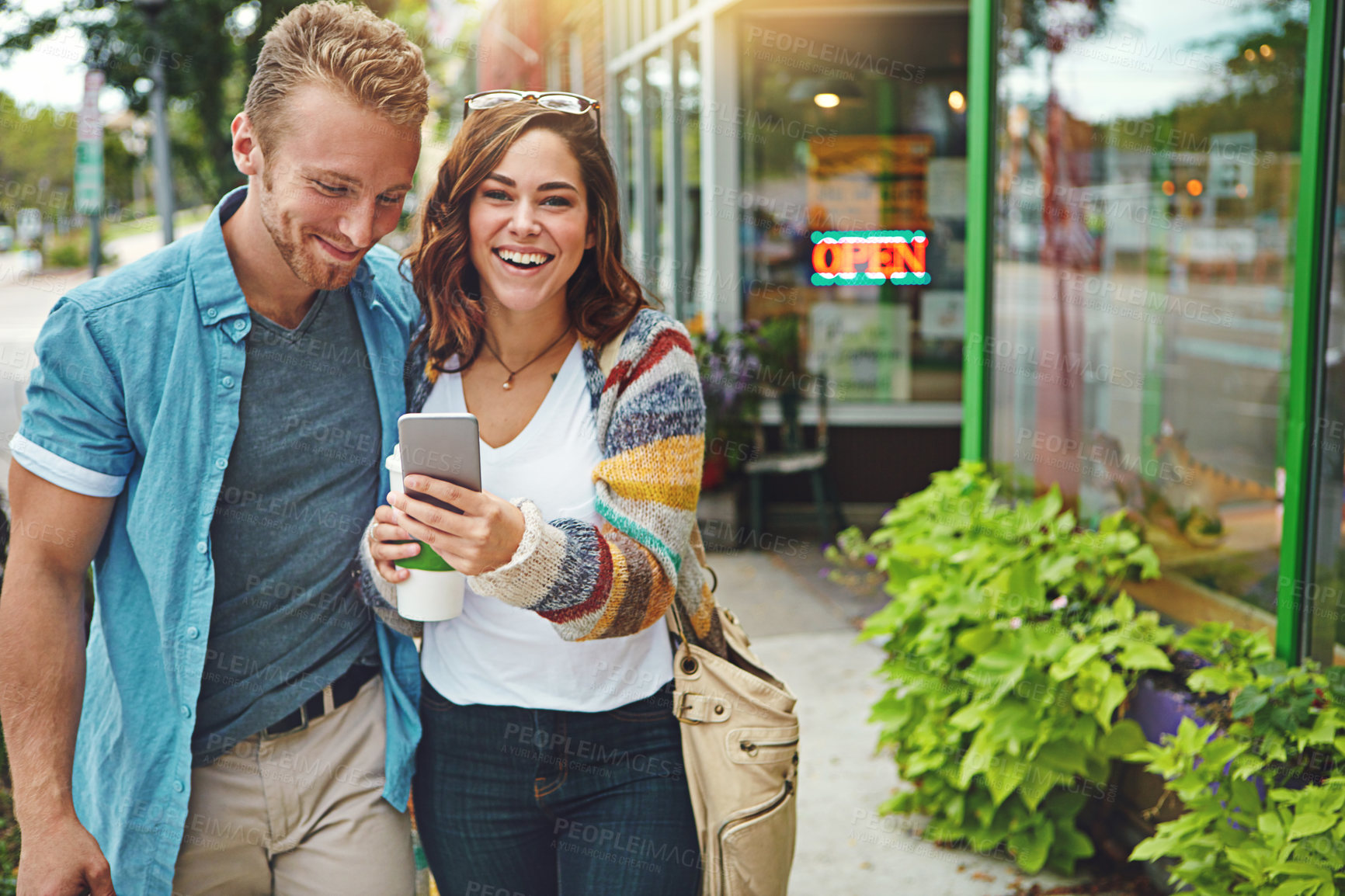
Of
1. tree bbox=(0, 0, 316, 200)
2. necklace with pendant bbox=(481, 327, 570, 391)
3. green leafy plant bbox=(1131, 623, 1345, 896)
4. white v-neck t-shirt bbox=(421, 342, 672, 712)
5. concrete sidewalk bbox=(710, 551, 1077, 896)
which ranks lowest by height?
concrete sidewalk bbox=(710, 551, 1077, 896)

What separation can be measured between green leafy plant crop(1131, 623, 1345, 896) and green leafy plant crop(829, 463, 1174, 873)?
0.71ft

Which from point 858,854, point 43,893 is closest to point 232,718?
point 43,893

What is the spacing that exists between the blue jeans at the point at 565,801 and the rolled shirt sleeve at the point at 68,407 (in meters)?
0.68

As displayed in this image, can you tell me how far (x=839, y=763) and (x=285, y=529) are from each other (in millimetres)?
2818

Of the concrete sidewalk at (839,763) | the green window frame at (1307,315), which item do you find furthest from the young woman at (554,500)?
the concrete sidewalk at (839,763)

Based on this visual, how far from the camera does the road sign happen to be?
763 cm

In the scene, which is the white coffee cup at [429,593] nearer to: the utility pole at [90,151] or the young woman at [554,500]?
the young woman at [554,500]

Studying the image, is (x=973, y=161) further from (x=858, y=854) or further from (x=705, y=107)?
(x=705, y=107)

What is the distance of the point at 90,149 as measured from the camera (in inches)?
306

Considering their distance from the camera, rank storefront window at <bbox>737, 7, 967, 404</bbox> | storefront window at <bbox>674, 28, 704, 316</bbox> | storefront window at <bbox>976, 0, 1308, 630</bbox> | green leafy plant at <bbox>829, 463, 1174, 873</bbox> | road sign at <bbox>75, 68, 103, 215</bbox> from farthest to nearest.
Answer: storefront window at <bbox>674, 28, 704, 316</bbox>
road sign at <bbox>75, 68, 103, 215</bbox>
storefront window at <bbox>737, 7, 967, 404</bbox>
storefront window at <bbox>976, 0, 1308, 630</bbox>
green leafy plant at <bbox>829, 463, 1174, 873</bbox>

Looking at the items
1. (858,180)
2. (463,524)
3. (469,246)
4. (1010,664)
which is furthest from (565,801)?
(858,180)

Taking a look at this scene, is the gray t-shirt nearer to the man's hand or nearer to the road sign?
the man's hand

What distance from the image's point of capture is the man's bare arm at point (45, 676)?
1611 mm

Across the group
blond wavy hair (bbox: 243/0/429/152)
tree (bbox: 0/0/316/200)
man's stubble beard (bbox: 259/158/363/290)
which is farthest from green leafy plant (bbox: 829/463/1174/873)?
tree (bbox: 0/0/316/200)
